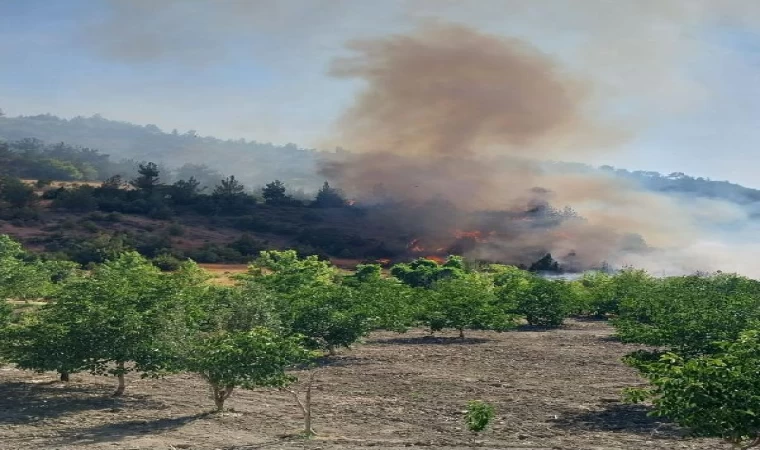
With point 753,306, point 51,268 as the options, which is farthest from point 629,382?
point 51,268

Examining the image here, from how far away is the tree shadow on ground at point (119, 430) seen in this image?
14.0 meters

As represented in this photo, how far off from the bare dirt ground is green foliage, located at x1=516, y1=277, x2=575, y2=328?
14994 millimetres

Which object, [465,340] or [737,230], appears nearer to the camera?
[465,340]

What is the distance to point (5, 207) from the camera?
8569 cm

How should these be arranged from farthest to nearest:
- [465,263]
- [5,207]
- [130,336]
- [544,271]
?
[5,207], [544,271], [465,263], [130,336]

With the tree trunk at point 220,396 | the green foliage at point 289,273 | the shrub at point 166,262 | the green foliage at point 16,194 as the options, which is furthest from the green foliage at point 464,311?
the green foliage at point 16,194

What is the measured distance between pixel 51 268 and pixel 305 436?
42501 millimetres

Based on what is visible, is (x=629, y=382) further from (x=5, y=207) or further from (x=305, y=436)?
(x=5, y=207)

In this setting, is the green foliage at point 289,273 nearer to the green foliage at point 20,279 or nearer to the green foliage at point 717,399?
the green foliage at point 20,279

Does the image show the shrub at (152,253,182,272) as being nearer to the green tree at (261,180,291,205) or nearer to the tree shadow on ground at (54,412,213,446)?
the green tree at (261,180,291,205)

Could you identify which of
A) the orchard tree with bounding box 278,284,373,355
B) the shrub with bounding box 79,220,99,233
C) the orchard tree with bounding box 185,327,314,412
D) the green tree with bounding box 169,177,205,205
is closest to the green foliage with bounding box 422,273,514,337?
the orchard tree with bounding box 278,284,373,355

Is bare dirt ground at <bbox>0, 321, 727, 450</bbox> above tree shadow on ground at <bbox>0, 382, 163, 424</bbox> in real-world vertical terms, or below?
above

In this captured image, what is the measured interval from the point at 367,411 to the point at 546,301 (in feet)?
88.6

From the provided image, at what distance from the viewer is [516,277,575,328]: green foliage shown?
139 ft
